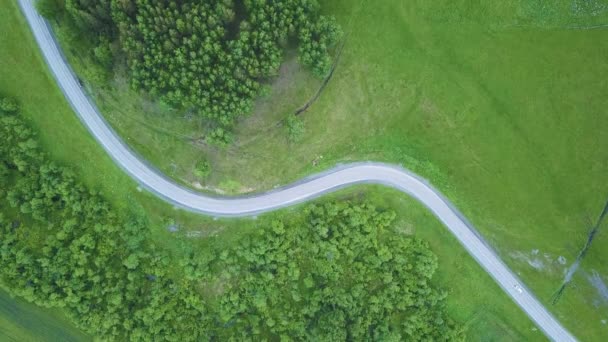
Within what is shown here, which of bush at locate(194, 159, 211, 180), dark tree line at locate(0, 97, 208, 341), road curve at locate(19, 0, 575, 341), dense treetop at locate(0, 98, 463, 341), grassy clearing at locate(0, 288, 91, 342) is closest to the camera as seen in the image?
bush at locate(194, 159, 211, 180)

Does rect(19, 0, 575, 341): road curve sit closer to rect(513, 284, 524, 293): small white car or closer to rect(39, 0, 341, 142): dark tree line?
rect(513, 284, 524, 293): small white car

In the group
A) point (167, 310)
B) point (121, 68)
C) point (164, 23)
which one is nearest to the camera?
point (164, 23)

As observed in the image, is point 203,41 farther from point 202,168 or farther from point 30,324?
point 30,324

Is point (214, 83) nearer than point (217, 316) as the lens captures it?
Yes

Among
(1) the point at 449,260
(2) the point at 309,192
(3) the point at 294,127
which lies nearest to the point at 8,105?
(3) the point at 294,127

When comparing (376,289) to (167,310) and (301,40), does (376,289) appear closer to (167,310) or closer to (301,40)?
(167,310)

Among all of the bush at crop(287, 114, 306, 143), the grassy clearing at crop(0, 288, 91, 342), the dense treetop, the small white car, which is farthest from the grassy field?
the grassy clearing at crop(0, 288, 91, 342)

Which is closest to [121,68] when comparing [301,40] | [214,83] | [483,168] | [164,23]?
[164,23]
